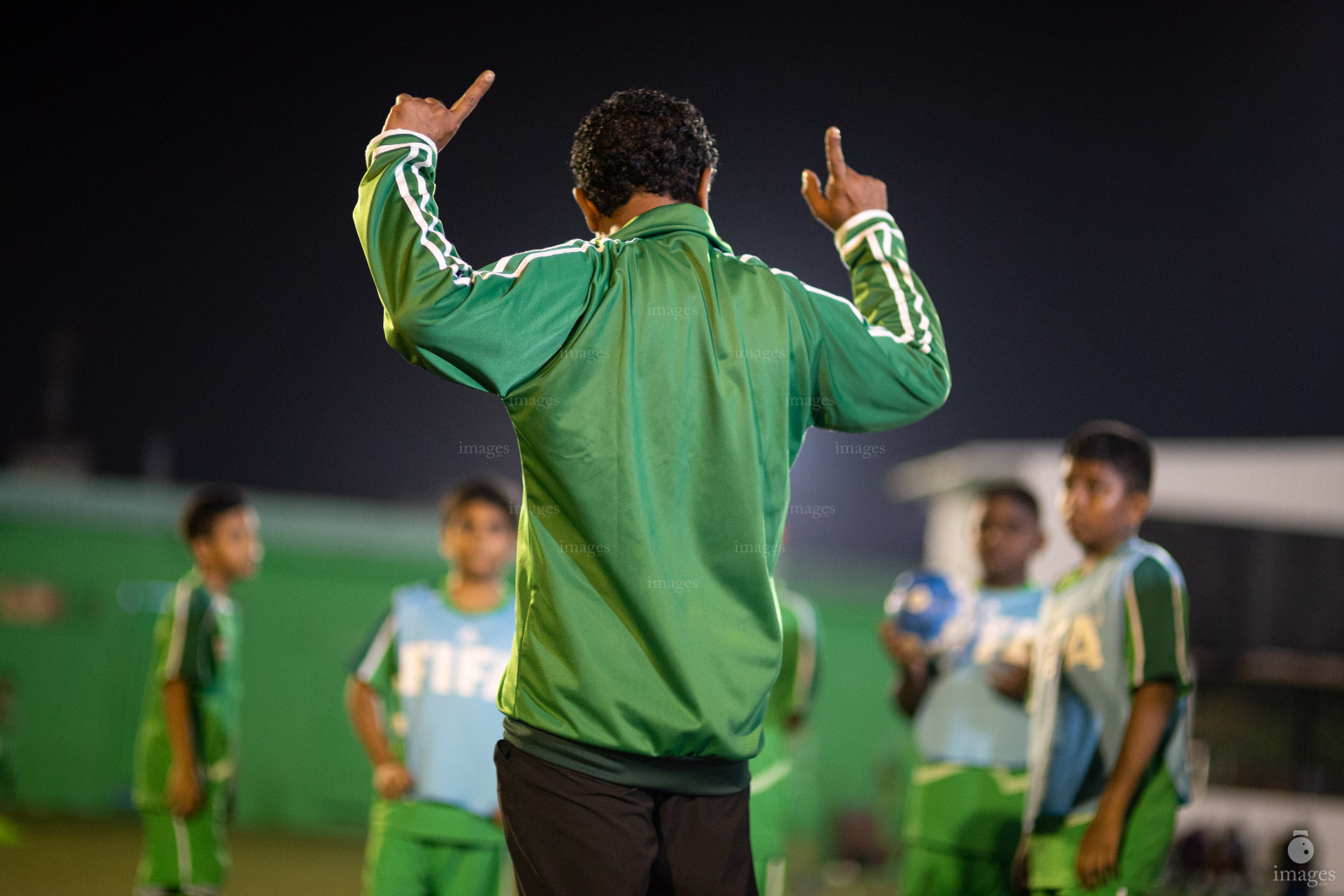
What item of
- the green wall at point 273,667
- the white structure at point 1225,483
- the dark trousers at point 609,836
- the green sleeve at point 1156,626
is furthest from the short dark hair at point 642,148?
the green wall at point 273,667

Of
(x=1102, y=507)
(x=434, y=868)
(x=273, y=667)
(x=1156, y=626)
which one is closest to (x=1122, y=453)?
(x=1102, y=507)

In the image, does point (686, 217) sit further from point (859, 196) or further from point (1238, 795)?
point (1238, 795)

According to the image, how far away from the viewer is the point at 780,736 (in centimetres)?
400

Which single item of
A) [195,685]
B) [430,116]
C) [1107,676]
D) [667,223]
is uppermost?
[430,116]

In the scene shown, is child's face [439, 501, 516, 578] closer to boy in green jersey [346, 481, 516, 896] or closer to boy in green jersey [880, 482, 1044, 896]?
boy in green jersey [346, 481, 516, 896]

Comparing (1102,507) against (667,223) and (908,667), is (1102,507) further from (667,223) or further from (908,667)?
(667,223)

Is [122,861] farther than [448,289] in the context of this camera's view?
Yes

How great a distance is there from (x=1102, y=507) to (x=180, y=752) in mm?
3408

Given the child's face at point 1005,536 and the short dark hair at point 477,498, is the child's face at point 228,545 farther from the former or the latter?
the child's face at point 1005,536

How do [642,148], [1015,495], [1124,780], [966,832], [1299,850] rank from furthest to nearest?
[1299,850]
[1015,495]
[966,832]
[1124,780]
[642,148]

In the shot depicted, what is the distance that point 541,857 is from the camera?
1632 mm

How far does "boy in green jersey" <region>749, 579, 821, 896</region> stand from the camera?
12.0ft

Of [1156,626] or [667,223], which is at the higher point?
[667,223]

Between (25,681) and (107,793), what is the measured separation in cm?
123
